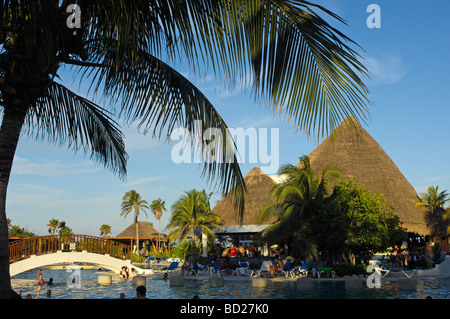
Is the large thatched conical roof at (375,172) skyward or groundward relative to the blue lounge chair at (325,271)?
skyward

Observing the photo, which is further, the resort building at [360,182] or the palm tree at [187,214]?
the palm tree at [187,214]

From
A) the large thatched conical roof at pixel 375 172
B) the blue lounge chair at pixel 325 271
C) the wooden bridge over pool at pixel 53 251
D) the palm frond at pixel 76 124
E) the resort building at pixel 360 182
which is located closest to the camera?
the palm frond at pixel 76 124

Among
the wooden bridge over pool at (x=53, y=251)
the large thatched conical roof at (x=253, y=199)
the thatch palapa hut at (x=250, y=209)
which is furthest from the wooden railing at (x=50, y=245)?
the large thatched conical roof at (x=253, y=199)

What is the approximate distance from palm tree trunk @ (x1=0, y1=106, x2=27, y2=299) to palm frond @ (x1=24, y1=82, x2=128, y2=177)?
43.9 inches

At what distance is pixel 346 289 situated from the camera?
1441 cm

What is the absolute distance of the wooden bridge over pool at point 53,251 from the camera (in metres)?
20.5

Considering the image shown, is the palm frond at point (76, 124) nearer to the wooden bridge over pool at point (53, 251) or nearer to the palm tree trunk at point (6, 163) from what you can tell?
the palm tree trunk at point (6, 163)

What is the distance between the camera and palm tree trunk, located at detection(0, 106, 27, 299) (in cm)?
310

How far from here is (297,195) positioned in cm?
2105

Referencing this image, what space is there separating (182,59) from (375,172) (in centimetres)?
3369

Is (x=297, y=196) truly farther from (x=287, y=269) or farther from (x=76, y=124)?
(x=76, y=124)

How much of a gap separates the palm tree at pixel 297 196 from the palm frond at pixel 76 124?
1621cm

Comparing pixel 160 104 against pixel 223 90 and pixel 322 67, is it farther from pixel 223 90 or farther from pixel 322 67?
pixel 322 67

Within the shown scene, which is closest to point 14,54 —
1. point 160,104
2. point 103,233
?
point 160,104
